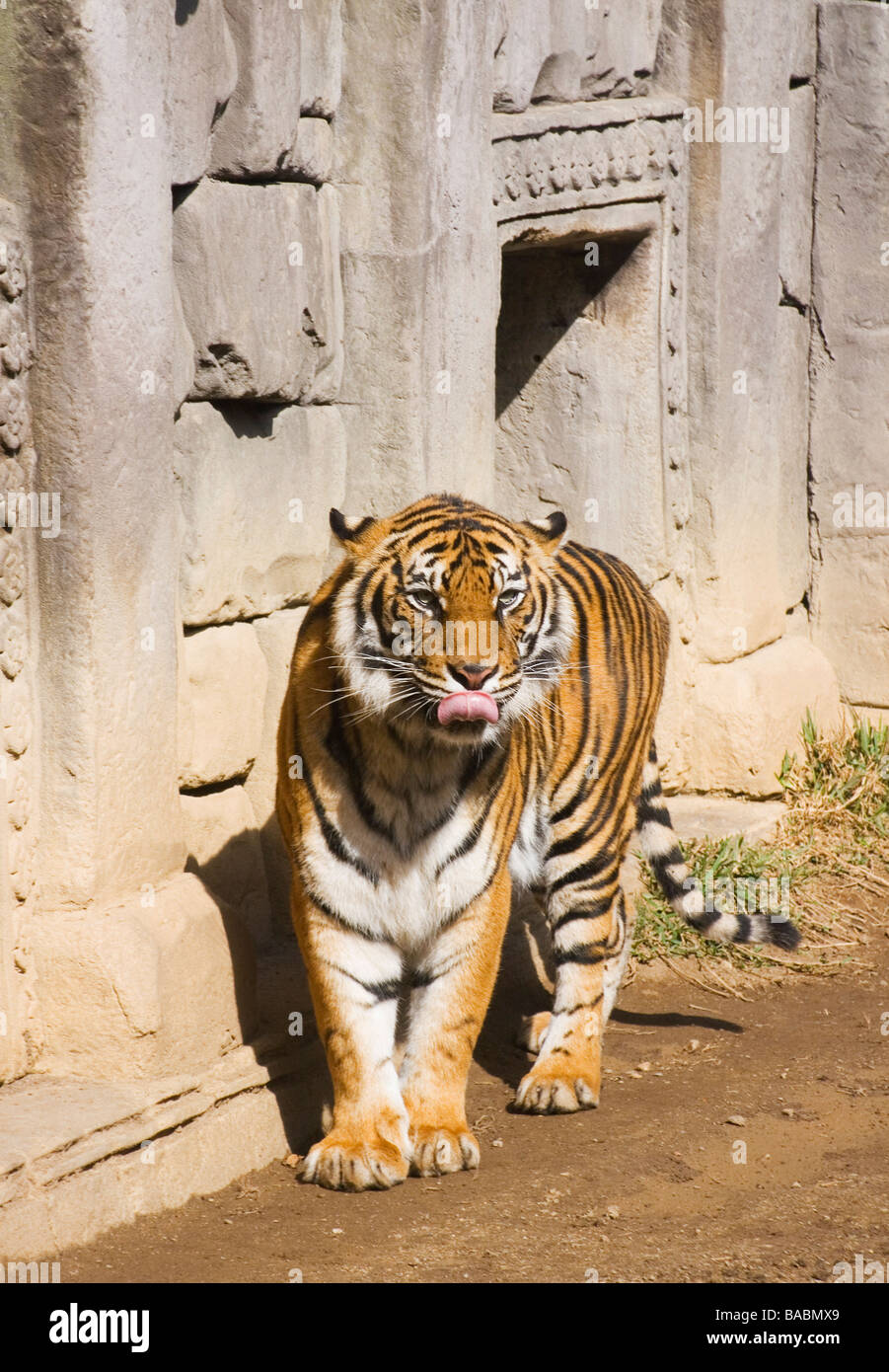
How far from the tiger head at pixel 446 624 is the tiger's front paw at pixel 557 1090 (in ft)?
3.47

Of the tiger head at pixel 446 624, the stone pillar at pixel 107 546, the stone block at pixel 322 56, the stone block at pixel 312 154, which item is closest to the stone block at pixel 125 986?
the stone pillar at pixel 107 546

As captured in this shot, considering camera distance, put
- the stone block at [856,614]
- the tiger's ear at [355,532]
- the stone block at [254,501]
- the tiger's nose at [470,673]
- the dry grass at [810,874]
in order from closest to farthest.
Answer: the tiger's nose at [470,673]
the tiger's ear at [355,532]
the stone block at [254,501]
the dry grass at [810,874]
the stone block at [856,614]

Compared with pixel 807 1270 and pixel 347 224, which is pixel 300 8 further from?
pixel 807 1270

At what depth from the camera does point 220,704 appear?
4.55 meters

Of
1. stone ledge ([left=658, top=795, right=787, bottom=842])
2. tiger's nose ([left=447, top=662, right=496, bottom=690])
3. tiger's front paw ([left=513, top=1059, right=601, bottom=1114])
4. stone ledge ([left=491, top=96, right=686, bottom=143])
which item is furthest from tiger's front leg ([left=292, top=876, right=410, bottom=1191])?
stone ledge ([left=491, top=96, right=686, bottom=143])

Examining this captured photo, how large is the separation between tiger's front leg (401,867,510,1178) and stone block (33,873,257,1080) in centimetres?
52

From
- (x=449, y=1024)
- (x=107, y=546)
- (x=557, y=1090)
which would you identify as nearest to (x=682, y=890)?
(x=557, y=1090)

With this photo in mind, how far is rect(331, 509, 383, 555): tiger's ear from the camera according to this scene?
4.10 meters

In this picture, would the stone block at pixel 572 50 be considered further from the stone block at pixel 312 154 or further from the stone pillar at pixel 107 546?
the stone pillar at pixel 107 546

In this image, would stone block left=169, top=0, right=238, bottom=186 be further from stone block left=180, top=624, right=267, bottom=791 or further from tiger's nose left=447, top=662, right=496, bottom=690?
tiger's nose left=447, top=662, right=496, bottom=690

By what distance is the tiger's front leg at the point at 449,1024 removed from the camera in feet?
13.6

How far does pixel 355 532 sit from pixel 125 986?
3.81 feet

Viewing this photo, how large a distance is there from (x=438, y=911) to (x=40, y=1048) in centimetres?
96

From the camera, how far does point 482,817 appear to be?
13.8 feet
